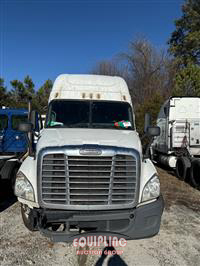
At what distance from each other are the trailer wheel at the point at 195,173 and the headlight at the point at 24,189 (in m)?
5.86

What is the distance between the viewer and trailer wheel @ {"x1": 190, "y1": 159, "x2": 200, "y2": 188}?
275 inches

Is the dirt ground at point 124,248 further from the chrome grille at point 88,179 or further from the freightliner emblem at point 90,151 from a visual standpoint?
the freightliner emblem at point 90,151

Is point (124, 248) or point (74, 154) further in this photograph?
point (124, 248)

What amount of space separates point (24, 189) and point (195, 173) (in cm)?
609

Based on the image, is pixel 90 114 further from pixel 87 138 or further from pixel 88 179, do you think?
pixel 88 179

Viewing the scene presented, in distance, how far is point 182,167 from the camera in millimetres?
7914

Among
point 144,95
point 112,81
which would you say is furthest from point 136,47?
point 112,81

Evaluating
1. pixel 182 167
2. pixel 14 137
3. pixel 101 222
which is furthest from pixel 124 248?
pixel 14 137

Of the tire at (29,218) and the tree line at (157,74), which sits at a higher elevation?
the tree line at (157,74)

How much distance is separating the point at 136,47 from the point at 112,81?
25242mm

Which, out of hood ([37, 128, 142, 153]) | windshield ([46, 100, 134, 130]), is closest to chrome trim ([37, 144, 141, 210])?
hood ([37, 128, 142, 153])

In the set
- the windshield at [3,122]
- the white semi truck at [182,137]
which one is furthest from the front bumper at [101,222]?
the windshield at [3,122]

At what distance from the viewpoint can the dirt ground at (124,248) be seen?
3066 millimetres

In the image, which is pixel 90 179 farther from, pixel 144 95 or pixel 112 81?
pixel 144 95
